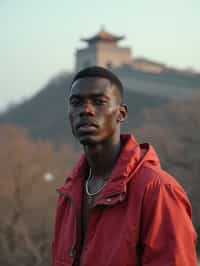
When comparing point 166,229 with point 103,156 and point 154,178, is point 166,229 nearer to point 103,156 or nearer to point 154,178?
point 154,178

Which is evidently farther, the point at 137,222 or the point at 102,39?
the point at 102,39

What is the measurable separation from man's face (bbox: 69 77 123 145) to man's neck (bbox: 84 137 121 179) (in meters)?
0.02

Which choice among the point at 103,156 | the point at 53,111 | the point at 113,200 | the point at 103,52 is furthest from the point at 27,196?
the point at 103,52

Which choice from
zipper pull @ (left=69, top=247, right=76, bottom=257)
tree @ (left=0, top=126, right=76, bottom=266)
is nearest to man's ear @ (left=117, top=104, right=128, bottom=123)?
zipper pull @ (left=69, top=247, right=76, bottom=257)

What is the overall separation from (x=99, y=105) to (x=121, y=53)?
29.2 m

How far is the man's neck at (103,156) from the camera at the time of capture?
1.02 m

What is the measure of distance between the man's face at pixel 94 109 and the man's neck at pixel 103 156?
0.02 metres

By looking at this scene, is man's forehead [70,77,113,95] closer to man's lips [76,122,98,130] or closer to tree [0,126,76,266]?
man's lips [76,122,98,130]

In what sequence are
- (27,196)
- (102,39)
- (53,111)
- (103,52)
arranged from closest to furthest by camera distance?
(27,196)
(53,111)
(103,52)
(102,39)

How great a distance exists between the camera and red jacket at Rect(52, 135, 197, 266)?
2.74ft

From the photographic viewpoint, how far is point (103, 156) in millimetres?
1028

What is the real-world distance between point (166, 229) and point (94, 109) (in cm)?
30

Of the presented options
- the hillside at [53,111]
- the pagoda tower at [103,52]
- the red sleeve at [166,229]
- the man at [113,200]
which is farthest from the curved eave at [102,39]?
the red sleeve at [166,229]

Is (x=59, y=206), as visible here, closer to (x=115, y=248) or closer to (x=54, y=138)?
(x=115, y=248)
